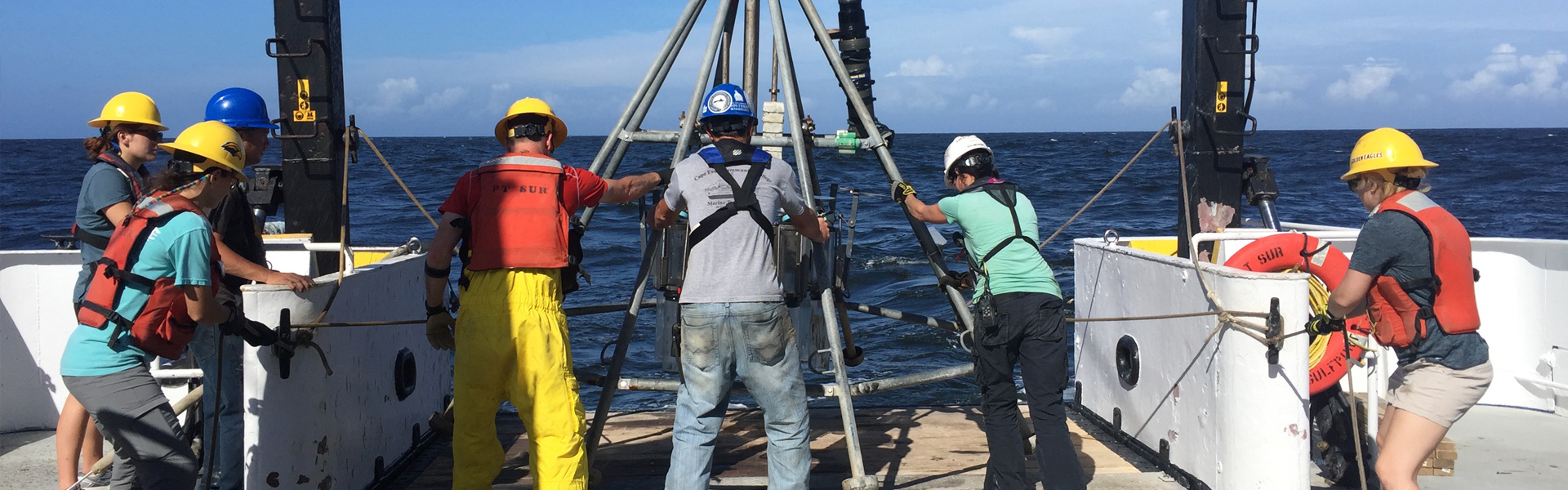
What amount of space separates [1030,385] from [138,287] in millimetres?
3497

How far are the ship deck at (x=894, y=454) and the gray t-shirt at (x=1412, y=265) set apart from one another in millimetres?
1505

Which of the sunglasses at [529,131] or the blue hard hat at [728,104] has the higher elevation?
the blue hard hat at [728,104]

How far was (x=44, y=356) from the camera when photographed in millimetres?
6539

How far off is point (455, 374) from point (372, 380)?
3.90ft

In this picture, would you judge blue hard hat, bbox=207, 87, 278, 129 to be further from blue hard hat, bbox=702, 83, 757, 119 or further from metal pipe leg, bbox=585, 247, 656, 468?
blue hard hat, bbox=702, 83, 757, 119

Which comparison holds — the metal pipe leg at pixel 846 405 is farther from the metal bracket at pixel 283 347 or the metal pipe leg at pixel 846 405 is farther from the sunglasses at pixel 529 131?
the metal bracket at pixel 283 347

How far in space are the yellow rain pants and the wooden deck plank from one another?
104cm

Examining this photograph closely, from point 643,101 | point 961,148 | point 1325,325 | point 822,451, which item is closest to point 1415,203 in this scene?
point 1325,325

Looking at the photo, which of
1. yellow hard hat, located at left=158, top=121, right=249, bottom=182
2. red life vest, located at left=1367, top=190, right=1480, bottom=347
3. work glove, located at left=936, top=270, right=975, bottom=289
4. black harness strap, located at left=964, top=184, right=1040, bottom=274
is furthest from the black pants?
yellow hard hat, located at left=158, top=121, right=249, bottom=182

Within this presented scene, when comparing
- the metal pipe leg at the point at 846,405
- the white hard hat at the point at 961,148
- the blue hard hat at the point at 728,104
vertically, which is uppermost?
the blue hard hat at the point at 728,104

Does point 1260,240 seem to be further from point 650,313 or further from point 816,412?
point 650,313

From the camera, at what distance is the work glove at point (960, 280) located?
5.21 metres

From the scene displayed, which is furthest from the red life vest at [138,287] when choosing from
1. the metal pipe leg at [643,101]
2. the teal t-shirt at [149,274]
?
the metal pipe leg at [643,101]

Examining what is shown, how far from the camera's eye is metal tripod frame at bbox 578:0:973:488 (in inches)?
206
